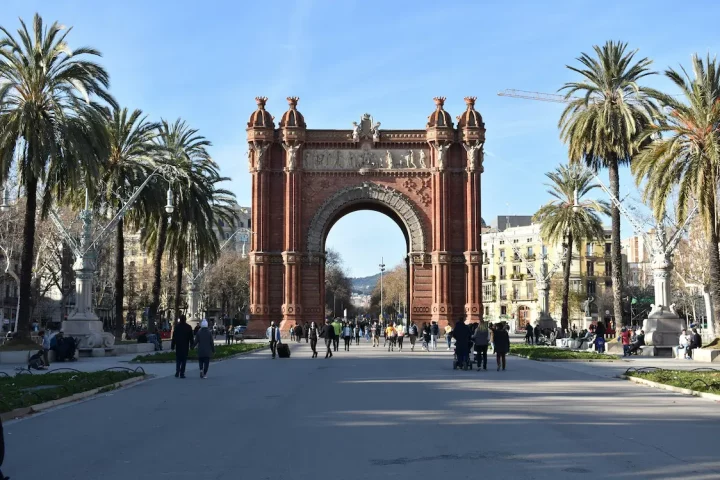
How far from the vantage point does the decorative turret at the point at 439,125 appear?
61.1 m

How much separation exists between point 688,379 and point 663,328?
1658 cm

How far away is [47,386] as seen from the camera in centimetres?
1886

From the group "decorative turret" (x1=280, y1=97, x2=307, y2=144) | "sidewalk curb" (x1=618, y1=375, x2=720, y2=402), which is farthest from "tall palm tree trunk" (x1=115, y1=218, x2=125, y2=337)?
"sidewalk curb" (x1=618, y1=375, x2=720, y2=402)

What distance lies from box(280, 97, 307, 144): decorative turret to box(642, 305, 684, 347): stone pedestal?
32.2 m

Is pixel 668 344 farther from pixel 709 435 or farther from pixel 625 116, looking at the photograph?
pixel 709 435

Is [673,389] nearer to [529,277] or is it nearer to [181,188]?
[181,188]

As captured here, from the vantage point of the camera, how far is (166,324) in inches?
3430

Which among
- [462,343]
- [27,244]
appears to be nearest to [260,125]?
[27,244]

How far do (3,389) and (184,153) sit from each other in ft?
110

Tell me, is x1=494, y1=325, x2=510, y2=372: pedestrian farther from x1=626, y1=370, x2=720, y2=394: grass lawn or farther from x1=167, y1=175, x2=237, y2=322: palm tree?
x1=167, y1=175, x2=237, y2=322: palm tree

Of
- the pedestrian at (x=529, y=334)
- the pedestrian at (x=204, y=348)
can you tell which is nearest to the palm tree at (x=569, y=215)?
the pedestrian at (x=529, y=334)

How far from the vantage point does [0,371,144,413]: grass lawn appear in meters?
15.1

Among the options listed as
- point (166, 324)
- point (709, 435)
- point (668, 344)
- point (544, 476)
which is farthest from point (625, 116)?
point (166, 324)

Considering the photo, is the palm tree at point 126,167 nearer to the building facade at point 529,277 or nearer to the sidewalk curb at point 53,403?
the sidewalk curb at point 53,403
